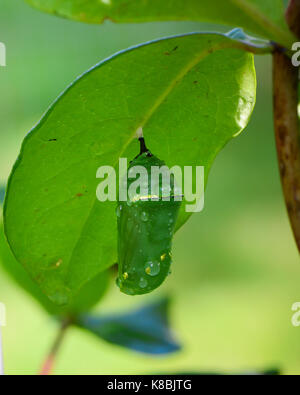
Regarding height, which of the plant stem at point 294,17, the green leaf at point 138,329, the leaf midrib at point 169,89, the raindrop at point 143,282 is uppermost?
the plant stem at point 294,17

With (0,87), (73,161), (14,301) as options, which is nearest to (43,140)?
(73,161)

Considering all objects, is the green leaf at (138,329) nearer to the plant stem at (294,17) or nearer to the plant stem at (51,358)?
the plant stem at (51,358)

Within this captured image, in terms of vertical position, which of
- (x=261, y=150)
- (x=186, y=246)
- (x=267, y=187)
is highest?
(x=261, y=150)

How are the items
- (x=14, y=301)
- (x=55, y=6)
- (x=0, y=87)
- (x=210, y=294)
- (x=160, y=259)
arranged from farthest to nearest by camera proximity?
(x=210, y=294) < (x=0, y=87) < (x=14, y=301) < (x=160, y=259) < (x=55, y=6)

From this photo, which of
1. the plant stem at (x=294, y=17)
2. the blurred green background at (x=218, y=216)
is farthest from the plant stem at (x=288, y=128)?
the blurred green background at (x=218, y=216)

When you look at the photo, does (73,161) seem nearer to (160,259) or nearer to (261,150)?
(160,259)

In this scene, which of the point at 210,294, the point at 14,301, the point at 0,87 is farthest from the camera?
the point at 210,294
